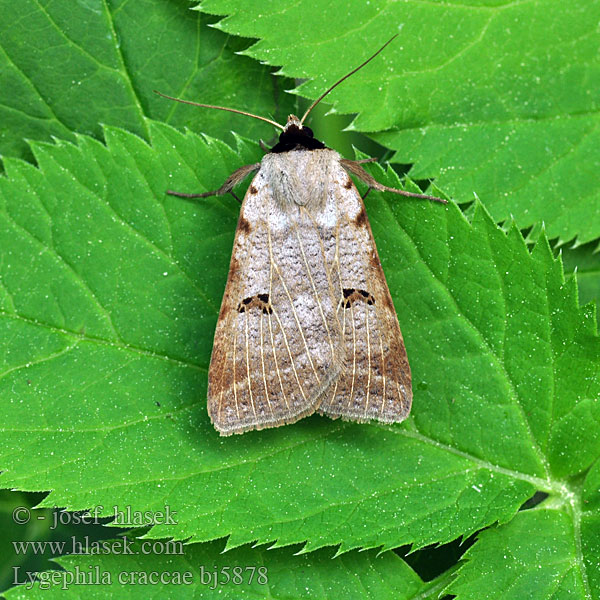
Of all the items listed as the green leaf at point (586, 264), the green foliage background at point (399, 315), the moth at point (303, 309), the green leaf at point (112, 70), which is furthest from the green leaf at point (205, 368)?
the green leaf at point (586, 264)

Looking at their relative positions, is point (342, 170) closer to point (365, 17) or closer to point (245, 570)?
point (365, 17)

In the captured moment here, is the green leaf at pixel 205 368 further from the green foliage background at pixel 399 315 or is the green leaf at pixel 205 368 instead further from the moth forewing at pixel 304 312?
the moth forewing at pixel 304 312

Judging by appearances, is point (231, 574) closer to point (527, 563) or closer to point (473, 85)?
point (527, 563)

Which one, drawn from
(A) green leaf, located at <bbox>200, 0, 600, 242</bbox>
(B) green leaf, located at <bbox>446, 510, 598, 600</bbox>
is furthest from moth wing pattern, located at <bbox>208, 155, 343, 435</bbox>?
(B) green leaf, located at <bbox>446, 510, 598, 600</bbox>

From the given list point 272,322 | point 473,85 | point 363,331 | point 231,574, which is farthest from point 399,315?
point 231,574

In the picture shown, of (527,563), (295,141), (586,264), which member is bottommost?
(527,563)

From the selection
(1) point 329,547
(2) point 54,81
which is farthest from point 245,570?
(2) point 54,81
